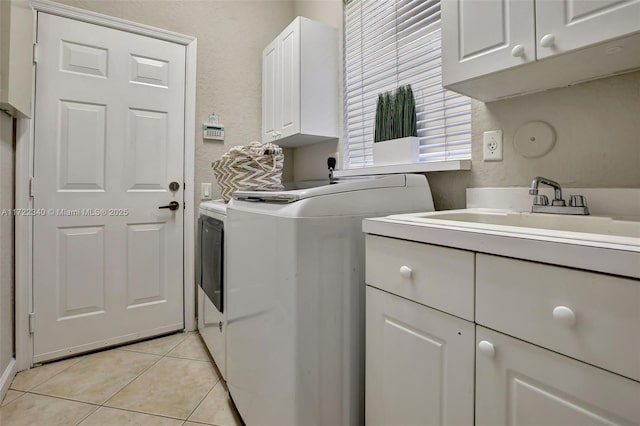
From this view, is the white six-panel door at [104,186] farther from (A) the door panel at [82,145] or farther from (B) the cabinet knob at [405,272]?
(B) the cabinet knob at [405,272]

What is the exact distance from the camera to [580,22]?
80 centimetres

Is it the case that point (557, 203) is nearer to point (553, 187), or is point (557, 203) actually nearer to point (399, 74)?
point (553, 187)

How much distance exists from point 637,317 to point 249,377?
1.20 metres

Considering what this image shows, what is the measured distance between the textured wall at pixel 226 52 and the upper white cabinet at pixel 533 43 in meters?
1.80

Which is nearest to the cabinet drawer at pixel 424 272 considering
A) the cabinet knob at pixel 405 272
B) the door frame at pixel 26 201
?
the cabinet knob at pixel 405 272

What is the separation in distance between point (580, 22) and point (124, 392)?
7.53ft

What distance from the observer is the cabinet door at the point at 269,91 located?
2.38 metres

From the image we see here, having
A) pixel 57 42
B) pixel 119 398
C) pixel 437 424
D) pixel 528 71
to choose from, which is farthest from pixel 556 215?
pixel 57 42

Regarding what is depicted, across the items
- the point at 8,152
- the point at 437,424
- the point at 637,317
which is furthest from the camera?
the point at 8,152

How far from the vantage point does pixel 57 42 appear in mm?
1925

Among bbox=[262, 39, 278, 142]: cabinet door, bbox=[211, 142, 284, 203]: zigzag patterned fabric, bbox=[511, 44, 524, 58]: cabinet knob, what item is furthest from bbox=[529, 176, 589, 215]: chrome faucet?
bbox=[262, 39, 278, 142]: cabinet door

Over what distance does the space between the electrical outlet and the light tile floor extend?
1.56 metres

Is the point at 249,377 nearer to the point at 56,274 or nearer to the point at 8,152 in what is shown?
the point at 56,274

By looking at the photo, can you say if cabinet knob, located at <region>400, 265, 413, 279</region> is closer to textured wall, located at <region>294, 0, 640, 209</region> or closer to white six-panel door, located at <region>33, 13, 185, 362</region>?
textured wall, located at <region>294, 0, 640, 209</region>
